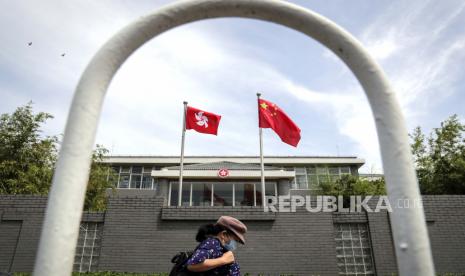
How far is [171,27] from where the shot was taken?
130 cm

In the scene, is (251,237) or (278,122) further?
(278,122)

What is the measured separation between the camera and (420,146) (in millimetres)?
16969

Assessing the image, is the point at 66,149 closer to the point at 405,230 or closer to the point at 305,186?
the point at 405,230

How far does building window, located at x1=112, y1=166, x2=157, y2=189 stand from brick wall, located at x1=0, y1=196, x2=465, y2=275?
1929 centimetres

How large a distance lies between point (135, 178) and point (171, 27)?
28.2m

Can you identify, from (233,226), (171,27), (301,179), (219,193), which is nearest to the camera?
(171,27)

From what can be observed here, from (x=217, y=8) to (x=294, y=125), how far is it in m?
8.83

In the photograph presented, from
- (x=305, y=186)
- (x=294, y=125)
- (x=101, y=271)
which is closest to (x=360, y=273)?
(x=294, y=125)

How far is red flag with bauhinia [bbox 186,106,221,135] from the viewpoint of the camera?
10195mm

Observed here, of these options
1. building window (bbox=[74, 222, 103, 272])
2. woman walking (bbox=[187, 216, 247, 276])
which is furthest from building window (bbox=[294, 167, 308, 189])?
woman walking (bbox=[187, 216, 247, 276])

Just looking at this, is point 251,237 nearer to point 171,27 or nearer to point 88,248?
point 88,248

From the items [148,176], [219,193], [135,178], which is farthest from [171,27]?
[135,178]

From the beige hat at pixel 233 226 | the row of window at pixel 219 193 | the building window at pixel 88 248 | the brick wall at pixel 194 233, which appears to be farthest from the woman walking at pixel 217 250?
the row of window at pixel 219 193

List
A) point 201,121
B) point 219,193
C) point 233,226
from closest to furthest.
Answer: point 233,226 < point 201,121 < point 219,193
